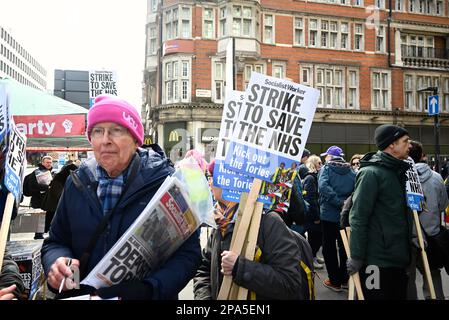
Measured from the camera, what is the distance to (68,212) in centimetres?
181

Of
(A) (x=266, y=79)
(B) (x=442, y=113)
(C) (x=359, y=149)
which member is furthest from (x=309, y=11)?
(A) (x=266, y=79)

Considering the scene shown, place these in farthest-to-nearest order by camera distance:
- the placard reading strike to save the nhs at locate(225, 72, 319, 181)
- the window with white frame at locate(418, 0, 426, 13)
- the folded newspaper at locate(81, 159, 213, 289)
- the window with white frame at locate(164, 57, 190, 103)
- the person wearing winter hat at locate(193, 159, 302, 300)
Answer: the window with white frame at locate(418, 0, 426, 13) → the window with white frame at locate(164, 57, 190, 103) → the placard reading strike to save the nhs at locate(225, 72, 319, 181) → the person wearing winter hat at locate(193, 159, 302, 300) → the folded newspaper at locate(81, 159, 213, 289)

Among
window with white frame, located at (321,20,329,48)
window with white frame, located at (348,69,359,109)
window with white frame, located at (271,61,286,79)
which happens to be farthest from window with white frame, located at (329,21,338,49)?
window with white frame, located at (271,61,286,79)

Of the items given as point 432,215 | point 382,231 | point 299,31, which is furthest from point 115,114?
point 299,31

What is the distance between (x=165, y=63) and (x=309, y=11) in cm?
955

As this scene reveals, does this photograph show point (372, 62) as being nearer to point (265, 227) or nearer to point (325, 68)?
point (325, 68)

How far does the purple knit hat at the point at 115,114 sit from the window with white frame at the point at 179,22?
2043 centimetres

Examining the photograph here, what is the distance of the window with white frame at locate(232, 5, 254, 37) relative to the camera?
20984 millimetres

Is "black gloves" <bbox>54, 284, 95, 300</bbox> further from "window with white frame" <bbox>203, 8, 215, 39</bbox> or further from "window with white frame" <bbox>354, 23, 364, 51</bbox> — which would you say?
"window with white frame" <bbox>354, 23, 364, 51</bbox>

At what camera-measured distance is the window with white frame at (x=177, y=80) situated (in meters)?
20.9

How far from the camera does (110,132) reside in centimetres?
187

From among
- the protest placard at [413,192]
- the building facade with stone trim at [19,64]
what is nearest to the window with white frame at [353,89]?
the protest placard at [413,192]

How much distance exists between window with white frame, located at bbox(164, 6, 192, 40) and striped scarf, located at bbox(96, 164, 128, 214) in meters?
20.6
